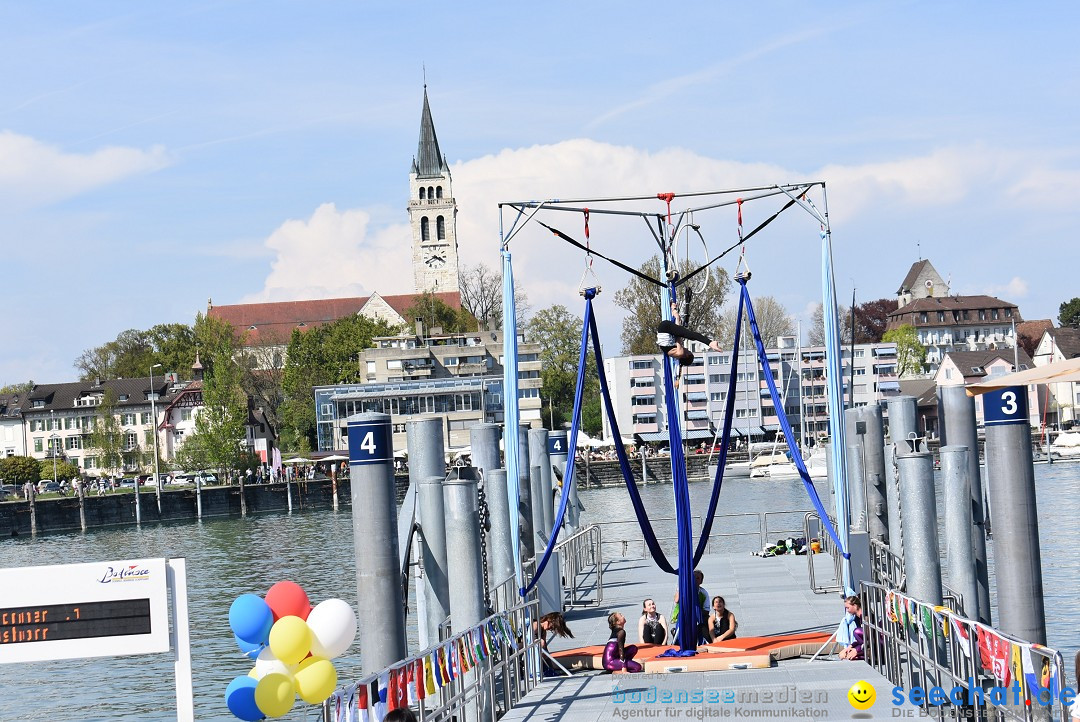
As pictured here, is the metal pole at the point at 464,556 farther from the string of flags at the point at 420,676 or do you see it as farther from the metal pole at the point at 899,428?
the metal pole at the point at 899,428

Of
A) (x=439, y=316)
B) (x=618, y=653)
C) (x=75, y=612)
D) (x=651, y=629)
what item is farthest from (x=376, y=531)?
(x=439, y=316)

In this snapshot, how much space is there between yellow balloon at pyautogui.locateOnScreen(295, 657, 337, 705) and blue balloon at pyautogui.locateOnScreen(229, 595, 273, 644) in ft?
2.93

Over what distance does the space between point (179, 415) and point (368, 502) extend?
128m

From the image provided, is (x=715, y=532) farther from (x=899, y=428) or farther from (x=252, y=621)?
(x=252, y=621)

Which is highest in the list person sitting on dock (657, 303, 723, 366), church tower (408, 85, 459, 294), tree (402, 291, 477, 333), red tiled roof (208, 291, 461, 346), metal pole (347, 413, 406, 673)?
church tower (408, 85, 459, 294)

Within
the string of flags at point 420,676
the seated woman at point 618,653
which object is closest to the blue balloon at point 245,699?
the string of flags at point 420,676

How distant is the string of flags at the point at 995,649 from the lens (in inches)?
356

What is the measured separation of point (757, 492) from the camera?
3342 inches

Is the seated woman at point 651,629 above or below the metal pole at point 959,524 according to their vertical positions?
below

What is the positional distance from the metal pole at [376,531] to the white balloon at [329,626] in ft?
2.37

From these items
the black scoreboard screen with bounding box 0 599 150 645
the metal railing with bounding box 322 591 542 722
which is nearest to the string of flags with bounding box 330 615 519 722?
the metal railing with bounding box 322 591 542 722

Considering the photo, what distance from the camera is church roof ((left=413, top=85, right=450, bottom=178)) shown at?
622ft

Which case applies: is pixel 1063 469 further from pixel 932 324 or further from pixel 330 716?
pixel 330 716

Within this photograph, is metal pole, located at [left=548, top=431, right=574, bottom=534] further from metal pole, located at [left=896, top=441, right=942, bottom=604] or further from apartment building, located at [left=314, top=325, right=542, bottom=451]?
apartment building, located at [left=314, top=325, right=542, bottom=451]
